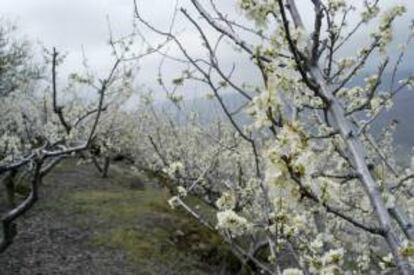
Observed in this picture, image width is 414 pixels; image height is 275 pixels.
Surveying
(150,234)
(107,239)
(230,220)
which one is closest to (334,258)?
(230,220)

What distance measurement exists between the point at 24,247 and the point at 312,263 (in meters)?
15.6

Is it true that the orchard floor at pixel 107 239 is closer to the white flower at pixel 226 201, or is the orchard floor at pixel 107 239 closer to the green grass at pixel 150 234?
the green grass at pixel 150 234

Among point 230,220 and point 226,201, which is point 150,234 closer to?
point 226,201

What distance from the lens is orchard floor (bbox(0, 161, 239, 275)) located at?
17.5 m

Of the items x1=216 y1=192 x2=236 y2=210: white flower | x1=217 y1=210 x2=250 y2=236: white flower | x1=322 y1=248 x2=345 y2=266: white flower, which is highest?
x1=216 y1=192 x2=236 y2=210: white flower

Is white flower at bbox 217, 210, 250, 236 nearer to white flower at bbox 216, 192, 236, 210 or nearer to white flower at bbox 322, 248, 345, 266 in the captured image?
white flower at bbox 216, 192, 236, 210

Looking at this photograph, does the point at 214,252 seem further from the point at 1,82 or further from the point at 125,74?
the point at 1,82

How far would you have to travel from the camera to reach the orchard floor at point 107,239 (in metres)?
17.5

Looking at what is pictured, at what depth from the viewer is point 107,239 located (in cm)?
1988

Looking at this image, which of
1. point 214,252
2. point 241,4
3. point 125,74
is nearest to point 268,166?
point 241,4

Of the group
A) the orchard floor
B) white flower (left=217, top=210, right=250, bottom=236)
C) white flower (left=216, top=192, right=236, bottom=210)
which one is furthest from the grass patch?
white flower (left=217, top=210, right=250, bottom=236)

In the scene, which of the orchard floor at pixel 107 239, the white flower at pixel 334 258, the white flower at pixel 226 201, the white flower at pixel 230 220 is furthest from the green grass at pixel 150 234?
the white flower at pixel 334 258

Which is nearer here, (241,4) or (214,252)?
(241,4)

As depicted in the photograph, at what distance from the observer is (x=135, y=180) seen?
103 feet
